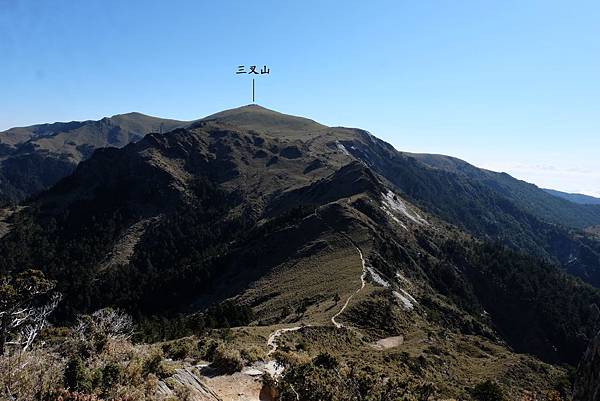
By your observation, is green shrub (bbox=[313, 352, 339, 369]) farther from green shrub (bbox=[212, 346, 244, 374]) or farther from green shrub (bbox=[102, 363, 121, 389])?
green shrub (bbox=[102, 363, 121, 389])

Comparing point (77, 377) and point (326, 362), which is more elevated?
point (77, 377)

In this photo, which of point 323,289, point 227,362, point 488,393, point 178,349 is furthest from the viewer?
point 323,289

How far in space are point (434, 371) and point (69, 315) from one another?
106 meters

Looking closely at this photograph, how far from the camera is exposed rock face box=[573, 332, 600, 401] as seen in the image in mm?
14878

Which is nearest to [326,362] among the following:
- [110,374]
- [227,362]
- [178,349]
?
[227,362]

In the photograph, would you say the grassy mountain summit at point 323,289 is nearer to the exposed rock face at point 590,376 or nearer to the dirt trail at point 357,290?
the dirt trail at point 357,290

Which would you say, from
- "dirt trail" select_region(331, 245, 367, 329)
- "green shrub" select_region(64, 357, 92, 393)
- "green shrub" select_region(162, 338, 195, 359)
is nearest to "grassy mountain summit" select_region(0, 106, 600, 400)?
"green shrub" select_region(162, 338, 195, 359)

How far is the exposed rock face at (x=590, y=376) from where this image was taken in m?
14.9

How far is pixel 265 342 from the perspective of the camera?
3891 cm

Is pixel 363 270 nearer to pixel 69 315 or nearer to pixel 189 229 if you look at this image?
pixel 69 315

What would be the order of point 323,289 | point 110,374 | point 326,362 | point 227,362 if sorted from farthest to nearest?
point 323,289
point 326,362
point 227,362
point 110,374

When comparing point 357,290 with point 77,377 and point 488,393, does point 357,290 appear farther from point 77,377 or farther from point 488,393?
point 77,377

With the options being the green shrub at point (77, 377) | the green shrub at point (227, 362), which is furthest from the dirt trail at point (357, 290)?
Result: the green shrub at point (77, 377)

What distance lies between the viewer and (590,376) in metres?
15.4
